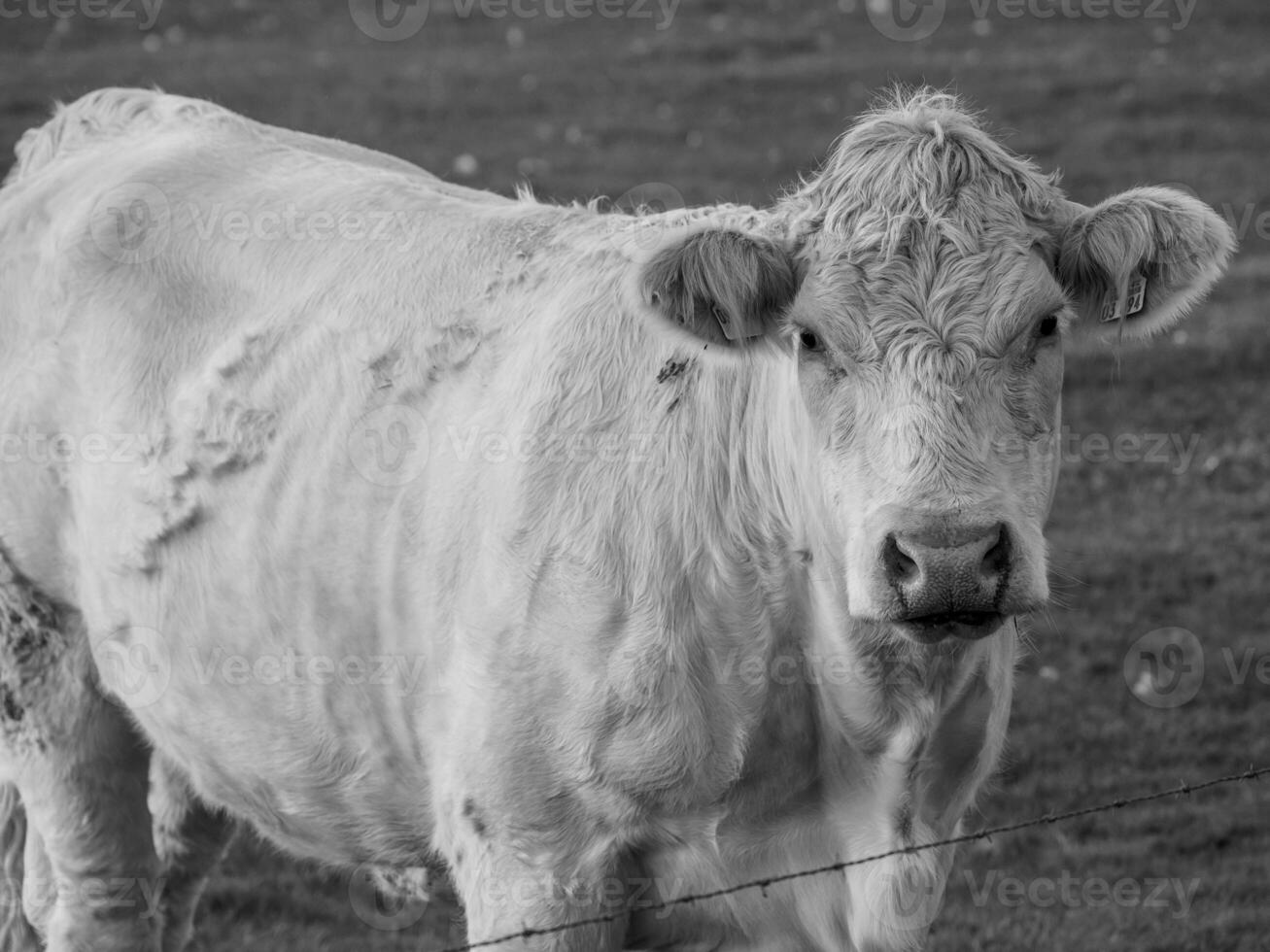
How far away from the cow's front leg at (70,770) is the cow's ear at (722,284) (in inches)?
99.1

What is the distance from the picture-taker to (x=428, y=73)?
1892cm

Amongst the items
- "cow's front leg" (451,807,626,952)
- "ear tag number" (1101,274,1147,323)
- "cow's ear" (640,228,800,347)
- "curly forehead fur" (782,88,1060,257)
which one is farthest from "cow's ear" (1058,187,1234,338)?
"cow's front leg" (451,807,626,952)

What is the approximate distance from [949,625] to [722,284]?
0.96 meters

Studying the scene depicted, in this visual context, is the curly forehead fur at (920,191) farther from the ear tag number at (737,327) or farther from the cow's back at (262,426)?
the cow's back at (262,426)

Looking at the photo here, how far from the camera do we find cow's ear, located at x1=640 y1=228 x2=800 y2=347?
4164 millimetres

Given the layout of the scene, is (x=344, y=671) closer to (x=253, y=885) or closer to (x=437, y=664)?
(x=437, y=664)

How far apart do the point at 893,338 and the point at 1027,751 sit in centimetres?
440

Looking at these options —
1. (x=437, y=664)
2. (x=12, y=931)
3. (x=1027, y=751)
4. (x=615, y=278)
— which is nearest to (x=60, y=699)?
(x=12, y=931)

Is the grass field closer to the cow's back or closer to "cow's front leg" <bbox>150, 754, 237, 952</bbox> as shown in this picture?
"cow's front leg" <bbox>150, 754, 237, 952</bbox>

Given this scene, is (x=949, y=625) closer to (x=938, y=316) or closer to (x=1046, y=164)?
(x=938, y=316)

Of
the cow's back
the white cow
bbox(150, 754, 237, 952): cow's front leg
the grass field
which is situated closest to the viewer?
the white cow

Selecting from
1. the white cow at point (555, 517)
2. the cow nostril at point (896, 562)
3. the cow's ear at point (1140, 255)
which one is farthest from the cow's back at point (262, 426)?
the cow's ear at point (1140, 255)

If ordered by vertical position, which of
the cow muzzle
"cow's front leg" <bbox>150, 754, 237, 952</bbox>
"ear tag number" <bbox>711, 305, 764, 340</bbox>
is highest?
"ear tag number" <bbox>711, 305, 764, 340</bbox>

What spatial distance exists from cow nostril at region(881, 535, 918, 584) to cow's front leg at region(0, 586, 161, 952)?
2.99 meters
